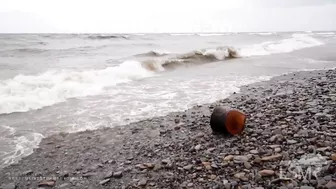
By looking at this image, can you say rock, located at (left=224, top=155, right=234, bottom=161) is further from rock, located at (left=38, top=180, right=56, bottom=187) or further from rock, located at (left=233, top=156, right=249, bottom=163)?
rock, located at (left=38, top=180, right=56, bottom=187)

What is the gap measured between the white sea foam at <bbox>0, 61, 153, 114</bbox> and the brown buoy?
5.67 metres

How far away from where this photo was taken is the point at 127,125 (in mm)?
6652

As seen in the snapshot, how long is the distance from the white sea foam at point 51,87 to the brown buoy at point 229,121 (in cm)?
567

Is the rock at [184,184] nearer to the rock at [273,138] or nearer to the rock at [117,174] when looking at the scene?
the rock at [117,174]

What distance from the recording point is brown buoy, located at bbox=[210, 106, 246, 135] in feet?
16.6

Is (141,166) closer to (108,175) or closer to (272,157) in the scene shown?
(108,175)

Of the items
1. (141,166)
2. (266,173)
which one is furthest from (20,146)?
(266,173)

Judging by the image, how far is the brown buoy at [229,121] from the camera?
16.6 ft

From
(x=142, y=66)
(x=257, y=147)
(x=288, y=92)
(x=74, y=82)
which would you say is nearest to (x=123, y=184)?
(x=257, y=147)

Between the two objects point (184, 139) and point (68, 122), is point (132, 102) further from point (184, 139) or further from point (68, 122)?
point (184, 139)

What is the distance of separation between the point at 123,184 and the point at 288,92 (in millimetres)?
6343

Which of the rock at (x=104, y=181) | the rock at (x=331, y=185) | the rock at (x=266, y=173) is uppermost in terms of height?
the rock at (x=331, y=185)

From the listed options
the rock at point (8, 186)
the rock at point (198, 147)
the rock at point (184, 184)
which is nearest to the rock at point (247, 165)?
the rock at point (184, 184)

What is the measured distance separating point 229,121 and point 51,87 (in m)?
7.68
